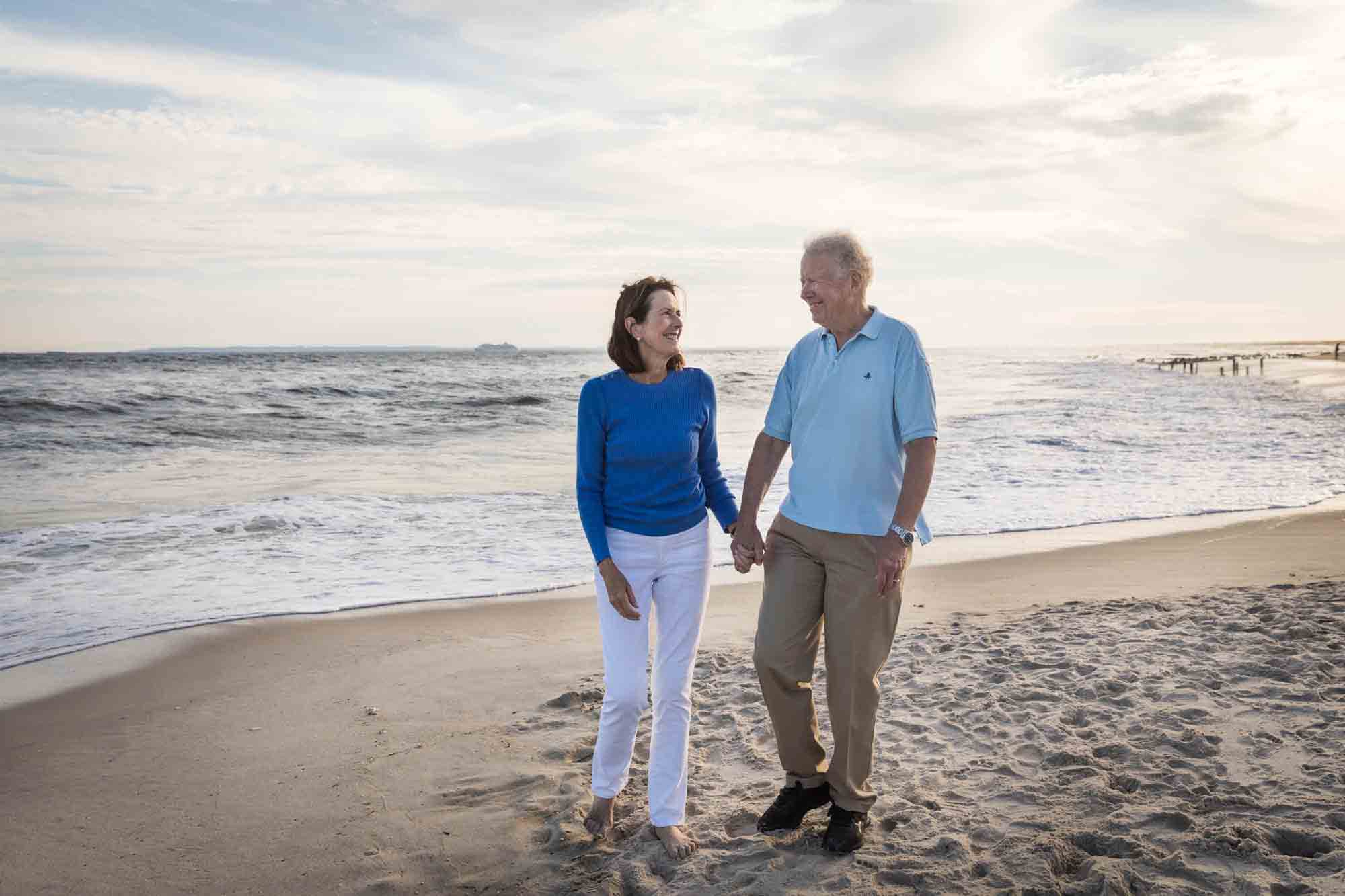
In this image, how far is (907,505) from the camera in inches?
119

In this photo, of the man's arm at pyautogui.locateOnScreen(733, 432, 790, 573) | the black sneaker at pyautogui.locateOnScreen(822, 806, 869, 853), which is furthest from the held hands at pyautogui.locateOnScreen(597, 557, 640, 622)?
the black sneaker at pyautogui.locateOnScreen(822, 806, 869, 853)

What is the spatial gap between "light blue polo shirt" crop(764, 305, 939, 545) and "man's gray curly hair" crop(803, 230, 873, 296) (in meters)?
0.16

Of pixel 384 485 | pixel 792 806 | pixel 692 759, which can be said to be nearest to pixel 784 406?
pixel 792 806

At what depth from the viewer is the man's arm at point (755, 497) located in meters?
3.30

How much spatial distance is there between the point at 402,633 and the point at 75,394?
91.9 ft

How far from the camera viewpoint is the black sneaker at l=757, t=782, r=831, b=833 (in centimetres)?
338

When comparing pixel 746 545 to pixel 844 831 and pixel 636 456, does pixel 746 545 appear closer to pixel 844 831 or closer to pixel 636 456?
pixel 636 456

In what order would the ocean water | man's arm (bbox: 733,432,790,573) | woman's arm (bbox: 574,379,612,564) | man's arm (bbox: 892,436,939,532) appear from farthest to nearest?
the ocean water, man's arm (bbox: 733,432,790,573), woman's arm (bbox: 574,379,612,564), man's arm (bbox: 892,436,939,532)

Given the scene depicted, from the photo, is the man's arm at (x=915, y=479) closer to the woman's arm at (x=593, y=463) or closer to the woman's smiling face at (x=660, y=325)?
the woman's smiling face at (x=660, y=325)

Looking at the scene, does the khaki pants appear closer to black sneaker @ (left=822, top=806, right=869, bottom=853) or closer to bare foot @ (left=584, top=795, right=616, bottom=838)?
black sneaker @ (left=822, top=806, right=869, bottom=853)

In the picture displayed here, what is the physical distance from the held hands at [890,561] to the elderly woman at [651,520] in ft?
1.92

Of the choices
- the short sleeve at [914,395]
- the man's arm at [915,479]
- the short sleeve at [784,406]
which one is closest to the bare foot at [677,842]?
the man's arm at [915,479]

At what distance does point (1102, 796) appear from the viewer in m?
3.49

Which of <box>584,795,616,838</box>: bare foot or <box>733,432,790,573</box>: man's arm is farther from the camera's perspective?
<box>584,795,616,838</box>: bare foot
